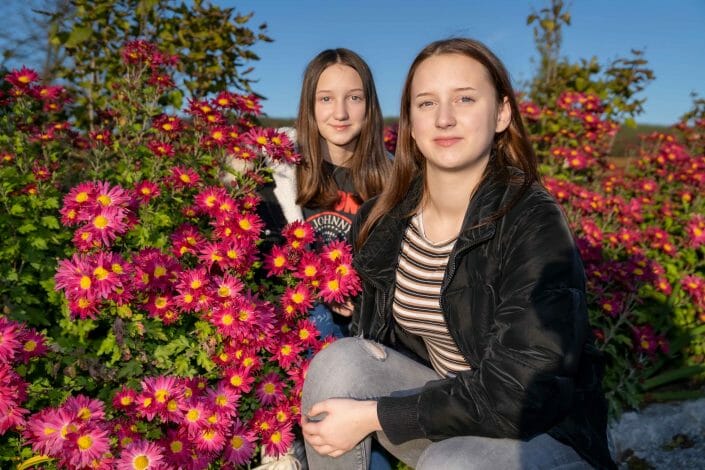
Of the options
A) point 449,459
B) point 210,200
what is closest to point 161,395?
point 210,200

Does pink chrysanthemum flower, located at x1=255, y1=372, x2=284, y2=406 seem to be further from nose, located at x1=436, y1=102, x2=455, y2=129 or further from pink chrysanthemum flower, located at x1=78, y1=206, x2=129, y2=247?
nose, located at x1=436, y1=102, x2=455, y2=129

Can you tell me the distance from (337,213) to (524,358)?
1548mm

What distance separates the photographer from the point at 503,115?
1860 mm

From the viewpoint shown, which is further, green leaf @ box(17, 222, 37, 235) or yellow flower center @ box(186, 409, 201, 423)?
green leaf @ box(17, 222, 37, 235)

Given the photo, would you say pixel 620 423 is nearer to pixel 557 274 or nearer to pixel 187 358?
pixel 557 274

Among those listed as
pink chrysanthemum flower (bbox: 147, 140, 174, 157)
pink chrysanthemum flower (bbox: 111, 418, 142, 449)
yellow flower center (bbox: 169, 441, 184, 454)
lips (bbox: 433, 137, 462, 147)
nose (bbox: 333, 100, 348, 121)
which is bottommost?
yellow flower center (bbox: 169, 441, 184, 454)

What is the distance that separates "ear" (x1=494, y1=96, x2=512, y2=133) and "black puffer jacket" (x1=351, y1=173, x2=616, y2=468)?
212 mm

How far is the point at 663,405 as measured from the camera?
3.15 meters

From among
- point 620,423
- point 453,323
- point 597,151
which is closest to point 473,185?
point 453,323

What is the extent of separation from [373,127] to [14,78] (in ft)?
5.39

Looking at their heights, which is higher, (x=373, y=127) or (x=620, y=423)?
(x=373, y=127)

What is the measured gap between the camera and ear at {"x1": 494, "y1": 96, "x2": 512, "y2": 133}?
6.04ft

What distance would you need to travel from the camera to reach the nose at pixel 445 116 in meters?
1.70

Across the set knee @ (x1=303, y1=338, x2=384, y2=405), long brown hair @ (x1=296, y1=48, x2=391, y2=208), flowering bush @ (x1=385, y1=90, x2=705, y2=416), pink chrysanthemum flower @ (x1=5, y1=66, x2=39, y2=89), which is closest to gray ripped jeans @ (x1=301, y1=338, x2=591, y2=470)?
knee @ (x1=303, y1=338, x2=384, y2=405)
